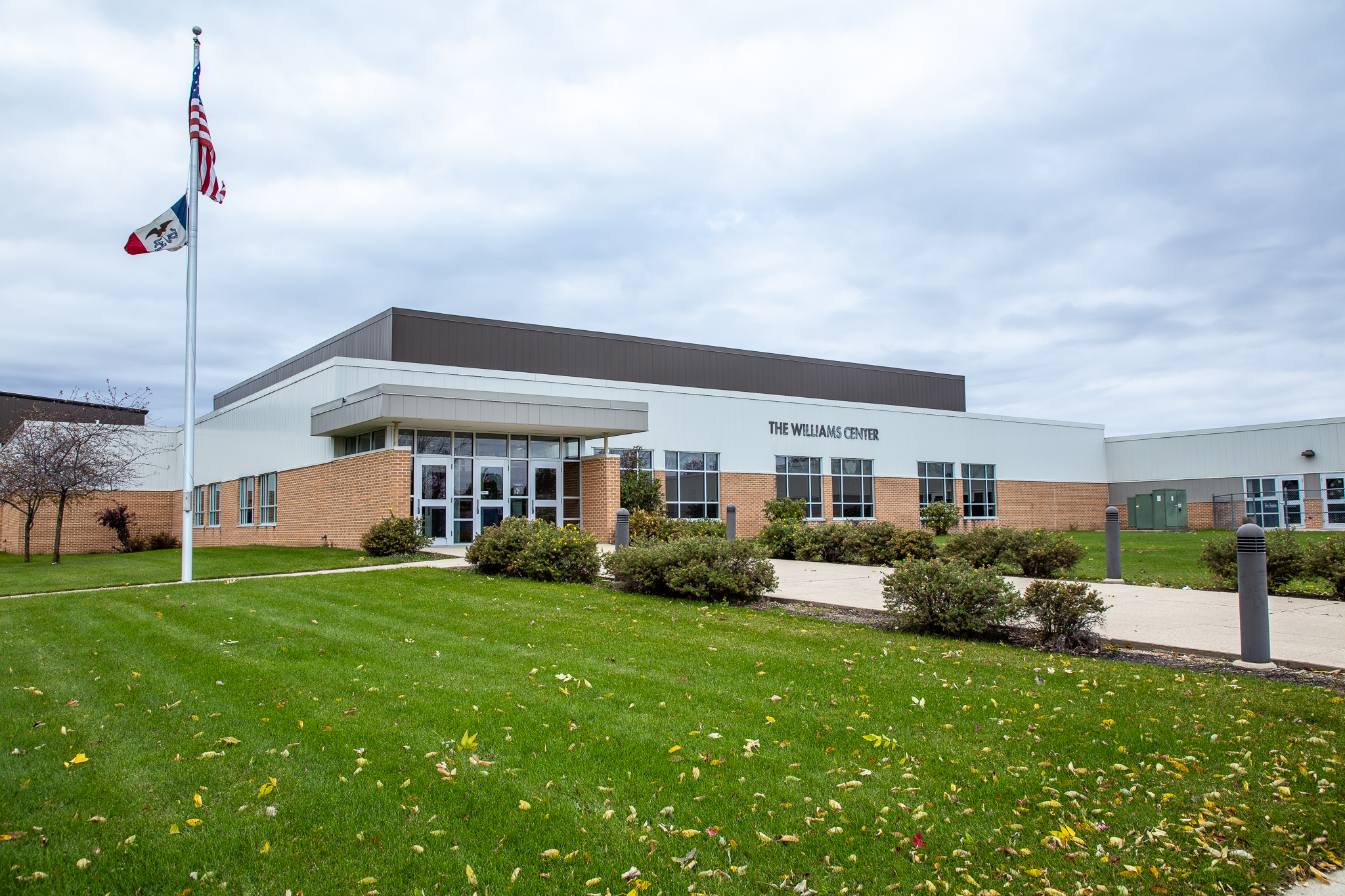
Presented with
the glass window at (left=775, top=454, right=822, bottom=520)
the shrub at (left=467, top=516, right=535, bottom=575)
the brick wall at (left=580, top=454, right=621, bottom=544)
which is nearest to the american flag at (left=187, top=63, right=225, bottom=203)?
the shrub at (left=467, top=516, right=535, bottom=575)

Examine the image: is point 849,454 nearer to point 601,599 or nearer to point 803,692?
point 601,599

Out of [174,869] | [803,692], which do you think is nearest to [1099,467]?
[803,692]

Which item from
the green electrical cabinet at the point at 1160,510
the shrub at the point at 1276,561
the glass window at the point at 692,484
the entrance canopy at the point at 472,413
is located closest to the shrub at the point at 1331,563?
the shrub at the point at 1276,561

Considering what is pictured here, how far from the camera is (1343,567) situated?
34.4ft

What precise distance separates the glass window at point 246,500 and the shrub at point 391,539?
557 inches

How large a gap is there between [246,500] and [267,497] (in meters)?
2.84

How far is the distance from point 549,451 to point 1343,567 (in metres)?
18.1

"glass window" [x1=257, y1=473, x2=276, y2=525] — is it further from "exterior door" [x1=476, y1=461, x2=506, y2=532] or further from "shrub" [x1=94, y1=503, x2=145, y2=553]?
"exterior door" [x1=476, y1=461, x2=506, y2=532]

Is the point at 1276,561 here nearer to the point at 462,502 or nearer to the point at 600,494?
the point at 600,494

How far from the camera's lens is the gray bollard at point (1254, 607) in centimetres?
677

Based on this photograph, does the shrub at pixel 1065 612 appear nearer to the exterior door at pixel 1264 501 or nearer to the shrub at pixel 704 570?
the shrub at pixel 704 570

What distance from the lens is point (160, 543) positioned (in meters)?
35.6

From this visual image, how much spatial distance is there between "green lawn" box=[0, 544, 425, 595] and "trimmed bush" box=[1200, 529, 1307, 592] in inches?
582

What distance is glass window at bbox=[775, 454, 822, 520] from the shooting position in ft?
107
